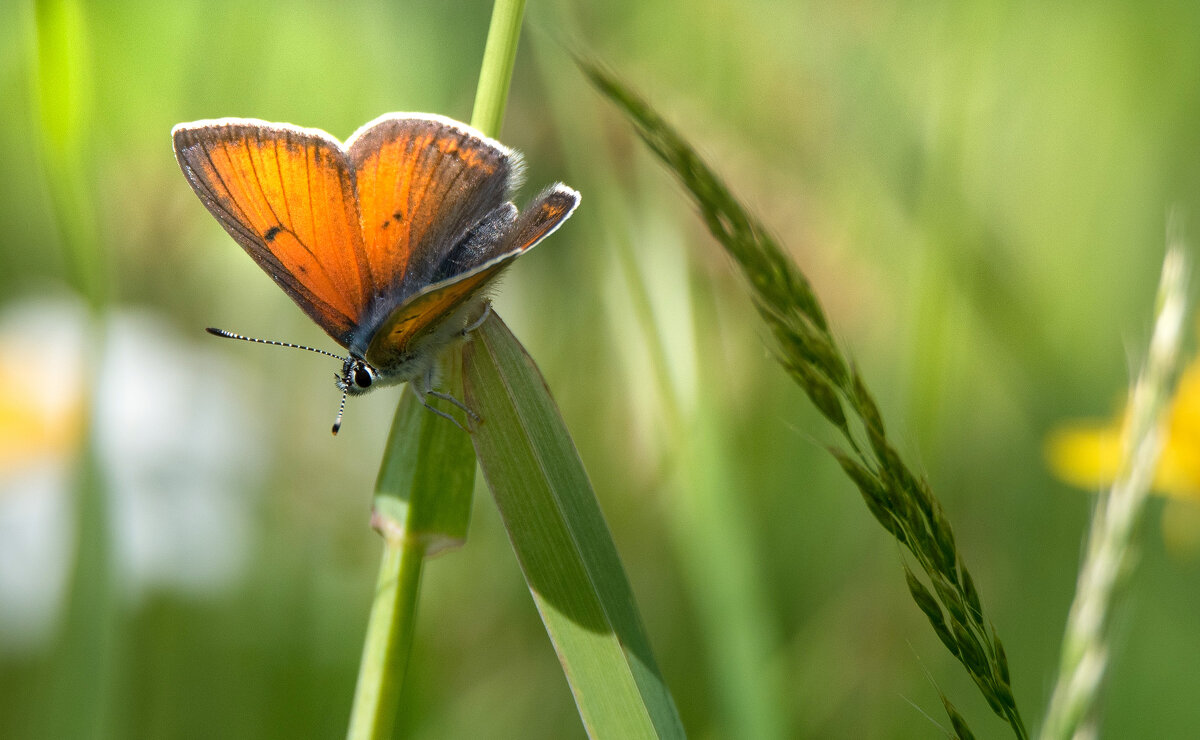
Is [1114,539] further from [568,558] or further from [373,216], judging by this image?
[373,216]

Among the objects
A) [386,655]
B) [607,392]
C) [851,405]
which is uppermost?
[607,392]

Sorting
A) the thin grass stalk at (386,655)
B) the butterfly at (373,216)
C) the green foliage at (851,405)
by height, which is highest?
the butterfly at (373,216)

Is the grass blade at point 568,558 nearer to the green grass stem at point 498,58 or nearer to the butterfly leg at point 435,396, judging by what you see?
the butterfly leg at point 435,396

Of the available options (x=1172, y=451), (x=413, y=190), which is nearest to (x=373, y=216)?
(x=413, y=190)

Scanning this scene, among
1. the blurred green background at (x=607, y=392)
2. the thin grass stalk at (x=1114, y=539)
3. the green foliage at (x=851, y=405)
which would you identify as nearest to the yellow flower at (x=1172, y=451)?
the blurred green background at (x=607, y=392)

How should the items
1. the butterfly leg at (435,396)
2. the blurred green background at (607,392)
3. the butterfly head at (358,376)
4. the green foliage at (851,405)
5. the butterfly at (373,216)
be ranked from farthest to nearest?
the blurred green background at (607,392) < the butterfly head at (358,376) < the butterfly at (373,216) < the butterfly leg at (435,396) < the green foliage at (851,405)

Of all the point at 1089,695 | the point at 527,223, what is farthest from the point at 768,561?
the point at 1089,695

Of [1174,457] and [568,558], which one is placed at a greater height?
[1174,457]

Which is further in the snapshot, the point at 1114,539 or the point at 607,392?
the point at 607,392

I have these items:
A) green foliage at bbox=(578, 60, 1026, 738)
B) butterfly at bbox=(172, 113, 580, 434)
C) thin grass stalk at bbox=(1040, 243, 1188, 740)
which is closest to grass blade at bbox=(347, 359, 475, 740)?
butterfly at bbox=(172, 113, 580, 434)
